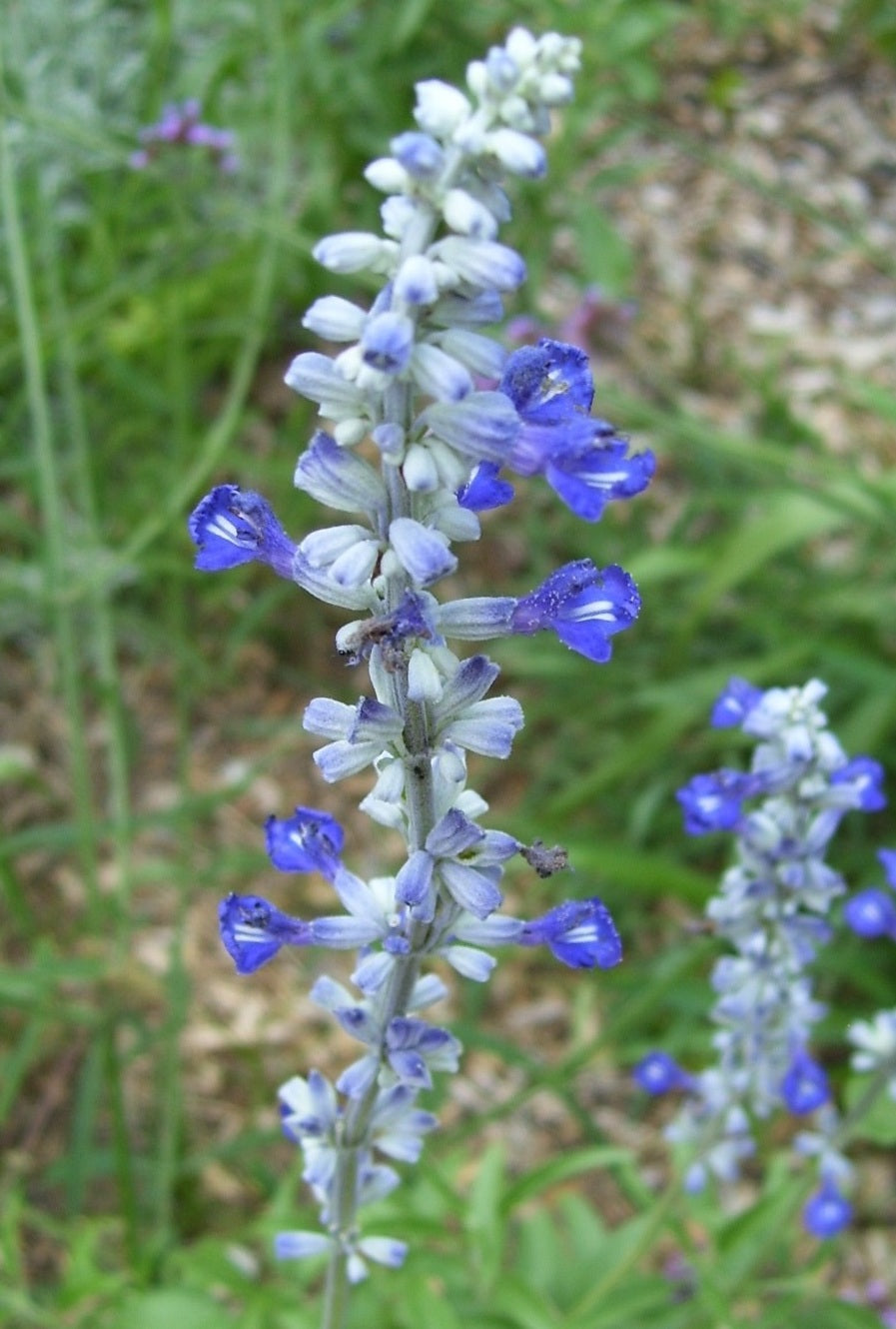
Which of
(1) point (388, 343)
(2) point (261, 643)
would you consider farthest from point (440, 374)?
(2) point (261, 643)

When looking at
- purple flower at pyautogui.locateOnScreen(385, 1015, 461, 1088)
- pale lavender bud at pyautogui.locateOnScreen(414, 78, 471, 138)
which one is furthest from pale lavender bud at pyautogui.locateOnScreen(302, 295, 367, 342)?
purple flower at pyautogui.locateOnScreen(385, 1015, 461, 1088)

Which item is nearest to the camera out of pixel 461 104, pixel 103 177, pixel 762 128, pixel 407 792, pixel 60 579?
pixel 461 104

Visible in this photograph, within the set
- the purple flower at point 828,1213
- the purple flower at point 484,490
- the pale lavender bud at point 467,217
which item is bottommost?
the purple flower at point 828,1213

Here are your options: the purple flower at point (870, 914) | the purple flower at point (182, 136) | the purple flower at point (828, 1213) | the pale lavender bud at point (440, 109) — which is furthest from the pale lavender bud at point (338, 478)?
the purple flower at point (182, 136)

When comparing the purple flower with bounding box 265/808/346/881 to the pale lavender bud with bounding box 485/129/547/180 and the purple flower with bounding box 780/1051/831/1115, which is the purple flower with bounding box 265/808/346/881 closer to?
the pale lavender bud with bounding box 485/129/547/180

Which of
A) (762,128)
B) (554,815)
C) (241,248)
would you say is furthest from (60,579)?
(762,128)

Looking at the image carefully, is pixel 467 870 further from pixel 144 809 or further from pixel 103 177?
pixel 103 177

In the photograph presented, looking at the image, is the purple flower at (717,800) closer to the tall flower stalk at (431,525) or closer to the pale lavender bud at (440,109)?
the tall flower stalk at (431,525)
